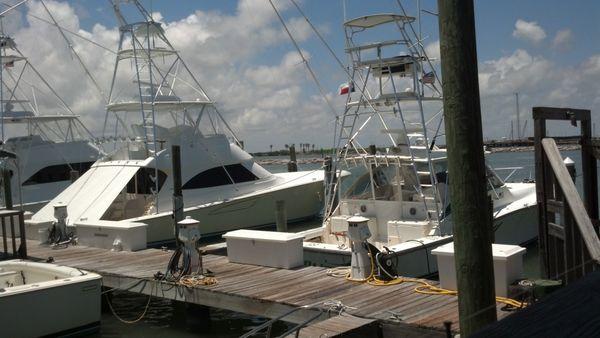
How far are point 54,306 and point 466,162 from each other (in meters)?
7.26

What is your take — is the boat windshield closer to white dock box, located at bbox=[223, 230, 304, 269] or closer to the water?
white dock box, located at bbox=[223, 230, 304, 269]

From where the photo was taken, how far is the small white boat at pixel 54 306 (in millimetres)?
8922

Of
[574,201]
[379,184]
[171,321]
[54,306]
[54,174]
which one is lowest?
[171,321]

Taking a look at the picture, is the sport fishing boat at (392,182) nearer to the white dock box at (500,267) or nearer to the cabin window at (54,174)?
the white dock box at (500,267)

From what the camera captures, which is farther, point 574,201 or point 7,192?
point 7,192

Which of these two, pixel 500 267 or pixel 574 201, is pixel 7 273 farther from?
pixel 574 201

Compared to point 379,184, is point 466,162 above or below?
above

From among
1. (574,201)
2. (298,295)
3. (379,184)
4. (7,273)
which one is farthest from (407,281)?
(7,273)

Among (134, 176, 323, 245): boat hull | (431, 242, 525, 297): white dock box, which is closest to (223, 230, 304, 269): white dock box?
(431, 242, 525, 297): white dock box

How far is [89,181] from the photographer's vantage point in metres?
19.5

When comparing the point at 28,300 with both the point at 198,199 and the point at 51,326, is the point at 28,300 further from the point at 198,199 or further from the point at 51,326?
the point at 198,199

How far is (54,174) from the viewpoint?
26.3m

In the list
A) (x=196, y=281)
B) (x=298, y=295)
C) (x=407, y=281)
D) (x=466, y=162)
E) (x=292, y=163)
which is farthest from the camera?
(x=292, y=163)

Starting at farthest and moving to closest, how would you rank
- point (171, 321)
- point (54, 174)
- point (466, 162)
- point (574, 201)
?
1. point (54, 174)
2. point (171, 321)
3. point (574, 201)
4. point (466, 162)
